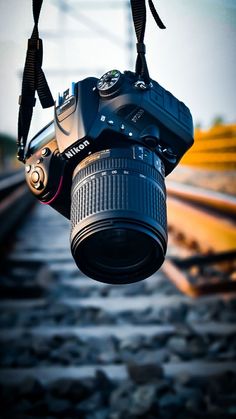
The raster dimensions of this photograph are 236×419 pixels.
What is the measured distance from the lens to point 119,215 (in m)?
0.83

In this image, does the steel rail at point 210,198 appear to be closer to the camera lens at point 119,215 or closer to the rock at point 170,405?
the rock at point 170,405

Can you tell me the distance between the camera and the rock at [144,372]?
6.14ft

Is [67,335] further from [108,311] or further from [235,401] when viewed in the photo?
[235,401]

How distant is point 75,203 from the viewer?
91 centimetres

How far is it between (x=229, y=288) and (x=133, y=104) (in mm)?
2029

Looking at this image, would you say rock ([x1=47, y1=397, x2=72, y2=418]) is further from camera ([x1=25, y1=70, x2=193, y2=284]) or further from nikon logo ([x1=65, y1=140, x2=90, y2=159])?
nikon logo ([x1=65, y1=140, x2=90, y2=159])

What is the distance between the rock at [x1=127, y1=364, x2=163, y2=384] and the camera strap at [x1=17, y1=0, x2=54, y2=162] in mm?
1218

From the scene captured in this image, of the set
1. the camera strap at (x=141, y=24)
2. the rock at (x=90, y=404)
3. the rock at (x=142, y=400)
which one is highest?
the camera strap at (x=141, y=24)

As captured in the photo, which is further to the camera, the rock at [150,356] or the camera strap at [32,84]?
the rock at [150,356]

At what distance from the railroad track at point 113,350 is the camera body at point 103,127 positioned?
96 centimetres

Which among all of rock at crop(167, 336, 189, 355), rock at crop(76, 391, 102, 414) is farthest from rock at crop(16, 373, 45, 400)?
rock at crop(167, 336, 189, 355)

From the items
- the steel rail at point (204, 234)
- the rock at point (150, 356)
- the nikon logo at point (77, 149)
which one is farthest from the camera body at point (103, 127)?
the steel rail at point (204, 234)

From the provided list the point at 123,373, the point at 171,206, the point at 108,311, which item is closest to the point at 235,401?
the point at 123,373

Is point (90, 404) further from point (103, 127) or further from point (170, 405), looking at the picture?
point (103, 127)
